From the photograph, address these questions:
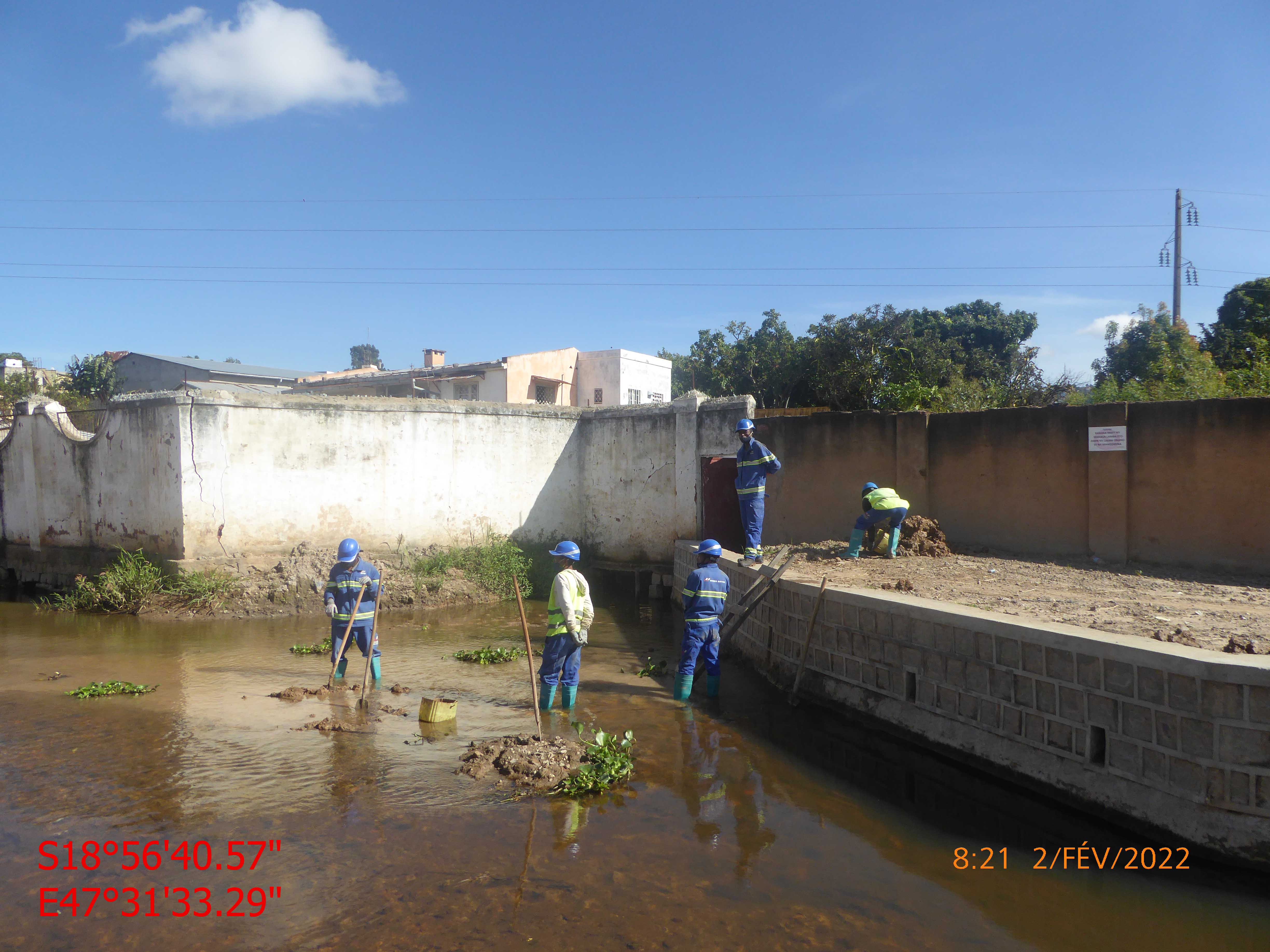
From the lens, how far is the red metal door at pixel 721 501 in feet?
46.1

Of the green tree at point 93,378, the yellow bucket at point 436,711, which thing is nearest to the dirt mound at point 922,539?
the yellow bucket at point 436,711

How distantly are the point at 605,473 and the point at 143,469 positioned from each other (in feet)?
26.1

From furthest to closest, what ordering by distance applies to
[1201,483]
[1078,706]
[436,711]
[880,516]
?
1. [880,516]
2. [1201,483]
3. [436,711]
4. [1078,706]

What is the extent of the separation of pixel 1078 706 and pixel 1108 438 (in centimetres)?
552

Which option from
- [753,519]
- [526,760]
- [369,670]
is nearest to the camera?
[526,760]

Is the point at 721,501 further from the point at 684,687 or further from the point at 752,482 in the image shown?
the point at 684,687

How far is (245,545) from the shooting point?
1262cm

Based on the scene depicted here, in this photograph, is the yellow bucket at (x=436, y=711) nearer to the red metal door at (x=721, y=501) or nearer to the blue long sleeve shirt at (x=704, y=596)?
the blue long sleeve shirt at (x=704, y=596)

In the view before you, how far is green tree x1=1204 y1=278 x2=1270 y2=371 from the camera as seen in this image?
15766mm

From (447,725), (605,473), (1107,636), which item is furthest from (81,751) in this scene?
(605,473)

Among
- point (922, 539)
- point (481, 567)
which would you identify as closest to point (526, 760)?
point (922, 539)

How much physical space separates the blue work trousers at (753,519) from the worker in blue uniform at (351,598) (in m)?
4.66

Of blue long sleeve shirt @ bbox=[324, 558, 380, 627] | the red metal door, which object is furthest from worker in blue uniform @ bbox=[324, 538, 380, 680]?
the red metal door

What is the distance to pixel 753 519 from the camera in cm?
1014
